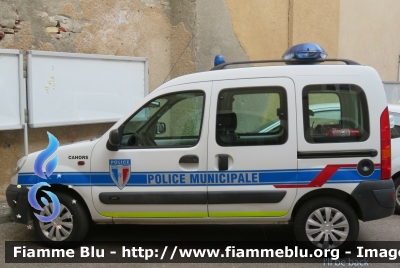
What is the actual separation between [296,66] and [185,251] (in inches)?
91.0

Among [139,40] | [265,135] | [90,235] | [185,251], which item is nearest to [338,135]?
[265,135]

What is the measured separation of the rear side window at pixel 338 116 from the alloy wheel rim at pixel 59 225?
2.67m

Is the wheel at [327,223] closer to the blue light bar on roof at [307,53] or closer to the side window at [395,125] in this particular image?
the blue light bar on roof at [307,53]

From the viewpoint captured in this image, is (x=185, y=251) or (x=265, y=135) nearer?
(x=265, y=135)

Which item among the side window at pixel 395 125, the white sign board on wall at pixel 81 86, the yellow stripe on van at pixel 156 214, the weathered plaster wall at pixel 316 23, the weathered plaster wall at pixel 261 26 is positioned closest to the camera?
the yellow stripe on van at pixel 156 214

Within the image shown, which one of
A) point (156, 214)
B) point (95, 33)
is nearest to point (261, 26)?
point (95, 33)

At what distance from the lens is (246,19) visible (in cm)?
968

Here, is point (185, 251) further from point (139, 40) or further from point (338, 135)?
point (139, 40)

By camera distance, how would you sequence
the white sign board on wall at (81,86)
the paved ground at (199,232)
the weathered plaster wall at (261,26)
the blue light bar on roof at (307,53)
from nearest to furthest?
the blue light bar on roof at (307,53)
the paved ground at (199,232)
the white sign board on wall at (81,86)
the weathered plaster wall at (261,26)

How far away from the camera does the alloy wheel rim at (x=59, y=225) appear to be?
5.39 meters

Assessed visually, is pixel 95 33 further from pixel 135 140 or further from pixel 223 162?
pixel 223 162

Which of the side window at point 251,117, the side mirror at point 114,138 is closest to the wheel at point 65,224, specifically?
the side mirror at point 114,138

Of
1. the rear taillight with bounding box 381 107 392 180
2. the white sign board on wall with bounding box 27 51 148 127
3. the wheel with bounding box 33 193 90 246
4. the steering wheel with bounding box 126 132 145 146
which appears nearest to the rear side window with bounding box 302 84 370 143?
the rear taillight with bounding box 381 107 392 180

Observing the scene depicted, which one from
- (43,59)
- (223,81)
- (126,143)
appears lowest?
(126,143)
